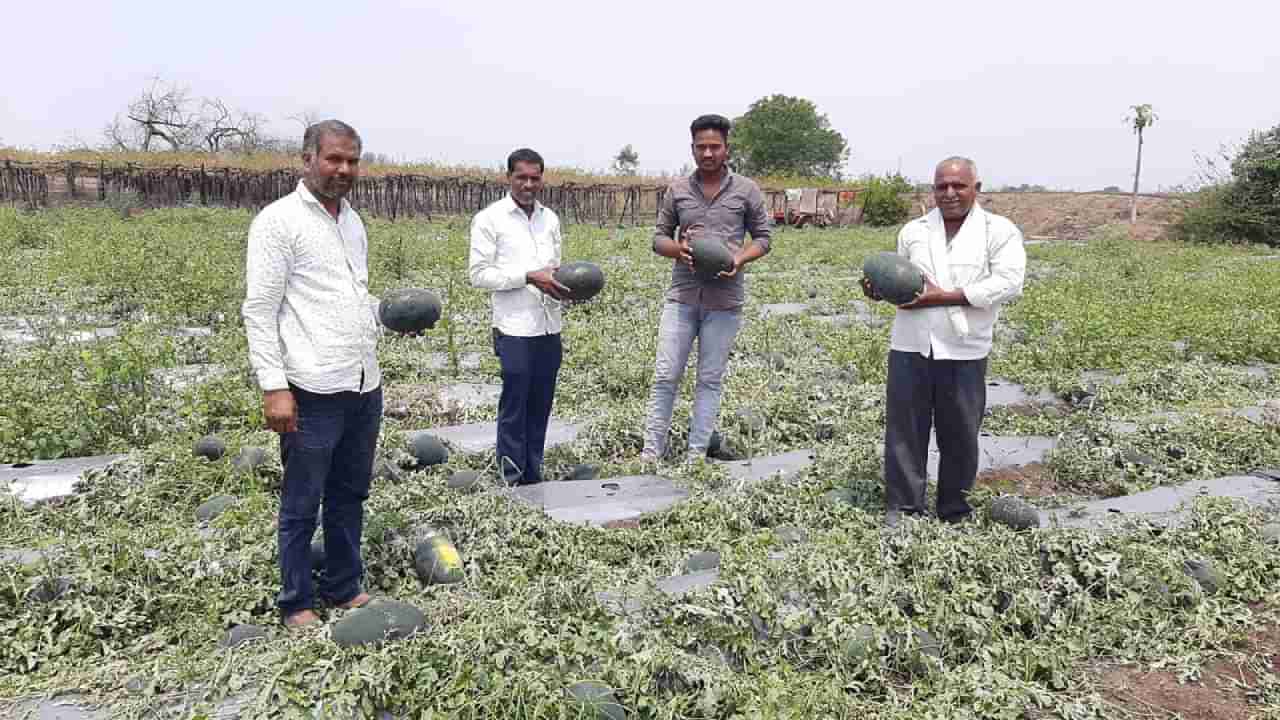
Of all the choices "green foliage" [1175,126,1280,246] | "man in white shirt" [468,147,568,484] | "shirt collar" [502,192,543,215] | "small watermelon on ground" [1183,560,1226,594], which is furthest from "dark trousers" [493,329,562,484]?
"green foliage" [1175,126,1280,246]

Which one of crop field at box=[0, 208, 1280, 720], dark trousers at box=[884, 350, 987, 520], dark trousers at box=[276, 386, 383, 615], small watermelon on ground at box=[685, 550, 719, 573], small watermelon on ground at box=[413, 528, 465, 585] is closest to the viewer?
crop field at box=[0, 208, 1280, 720]

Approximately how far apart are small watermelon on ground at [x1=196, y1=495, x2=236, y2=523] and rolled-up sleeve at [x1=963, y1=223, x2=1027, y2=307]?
144 inches

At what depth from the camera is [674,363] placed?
5.22 metres

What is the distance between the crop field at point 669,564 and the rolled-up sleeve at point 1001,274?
1083 millimetres

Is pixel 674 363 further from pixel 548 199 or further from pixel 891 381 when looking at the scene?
pixel 548 199

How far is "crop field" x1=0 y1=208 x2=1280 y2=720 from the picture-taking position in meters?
2.76

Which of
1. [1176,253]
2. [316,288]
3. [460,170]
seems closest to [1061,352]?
[316,288]

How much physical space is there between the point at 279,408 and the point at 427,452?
84.6 inches

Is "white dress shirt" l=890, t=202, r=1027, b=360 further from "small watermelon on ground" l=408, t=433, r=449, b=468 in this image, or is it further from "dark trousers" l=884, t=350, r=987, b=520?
"small watermelon on ground" l=408, t=433, r=449, b=468

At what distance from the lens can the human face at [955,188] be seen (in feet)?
13.3

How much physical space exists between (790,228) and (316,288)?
28408 mm

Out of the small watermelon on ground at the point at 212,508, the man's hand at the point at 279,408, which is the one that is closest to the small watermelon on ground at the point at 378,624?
the man's hand at the point at 279,408

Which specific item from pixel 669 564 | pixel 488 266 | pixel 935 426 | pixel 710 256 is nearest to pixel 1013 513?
pixel 935 426

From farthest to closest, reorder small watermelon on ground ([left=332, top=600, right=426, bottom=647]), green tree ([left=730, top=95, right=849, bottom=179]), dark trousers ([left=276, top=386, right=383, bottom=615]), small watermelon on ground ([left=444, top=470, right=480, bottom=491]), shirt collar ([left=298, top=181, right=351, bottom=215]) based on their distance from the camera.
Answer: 1. green tree ([left=730, top=95, right=849, bottom=179])
2. small watermelon on ground ([left=444, top=470, right=480, bottom=491])
3. dark trousers ([left=276, top=386, right=383, bottom=615])
4. shirt collar ([left=298, top=181, right=351, bottom=215])
5. small watermelon on ground ([left=332, top=600, right=426, bottom=647])
